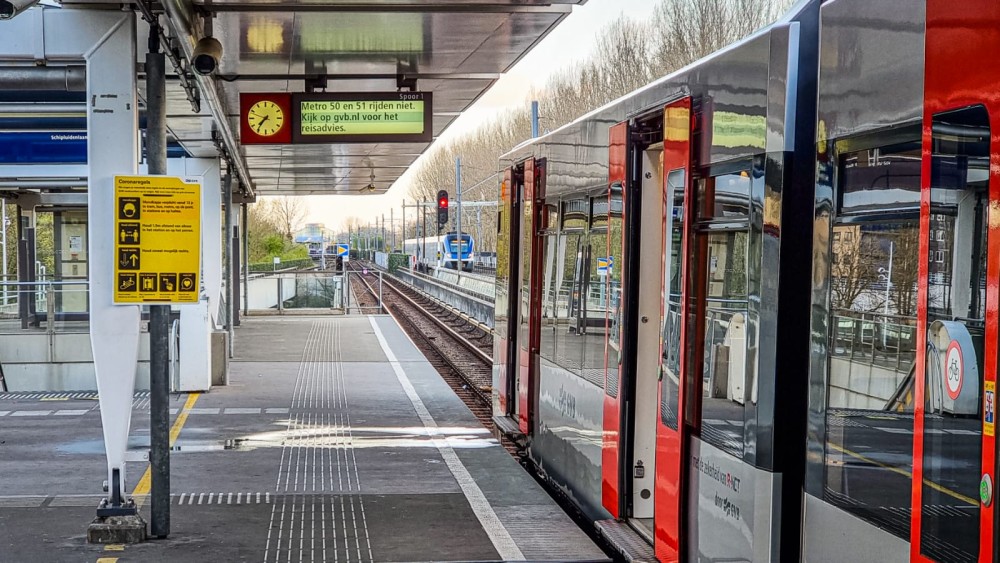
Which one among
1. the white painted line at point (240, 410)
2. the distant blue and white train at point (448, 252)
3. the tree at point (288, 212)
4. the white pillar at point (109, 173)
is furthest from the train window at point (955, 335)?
the tree at point (288, 212)

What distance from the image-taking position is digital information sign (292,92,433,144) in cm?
1254

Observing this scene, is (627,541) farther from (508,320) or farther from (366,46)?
(366,46)

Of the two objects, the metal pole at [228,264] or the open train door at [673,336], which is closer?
the open train door at [673,336]

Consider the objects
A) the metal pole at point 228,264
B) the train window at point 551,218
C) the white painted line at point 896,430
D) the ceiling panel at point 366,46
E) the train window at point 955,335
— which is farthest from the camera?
the metal pole at point 228,264

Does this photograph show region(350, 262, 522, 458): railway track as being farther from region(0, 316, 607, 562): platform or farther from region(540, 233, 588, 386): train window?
region(540, 233, 588, 386): train window

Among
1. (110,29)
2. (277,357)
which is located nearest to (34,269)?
(277,357)

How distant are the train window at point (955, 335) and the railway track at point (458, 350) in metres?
8.71

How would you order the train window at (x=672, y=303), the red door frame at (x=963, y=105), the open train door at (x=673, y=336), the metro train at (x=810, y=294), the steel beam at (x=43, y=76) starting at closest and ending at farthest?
1. the red door frame at (x=963, y=105)
2. the metro train at (x=810, y=294)
3. the open train door at (x=673, y=336)
4. the train window at (x=672, y=303)
5. the steel beam at (x=43, y=76)

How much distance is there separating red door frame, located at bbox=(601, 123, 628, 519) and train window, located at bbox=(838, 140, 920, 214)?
297 centimetres

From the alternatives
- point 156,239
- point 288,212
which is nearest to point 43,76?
point 156,239

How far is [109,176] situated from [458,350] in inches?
676

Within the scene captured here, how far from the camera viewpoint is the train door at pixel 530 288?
10.5m

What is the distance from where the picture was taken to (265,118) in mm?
12648

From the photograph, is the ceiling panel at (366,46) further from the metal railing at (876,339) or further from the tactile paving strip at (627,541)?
the metal railing at (876,339)
